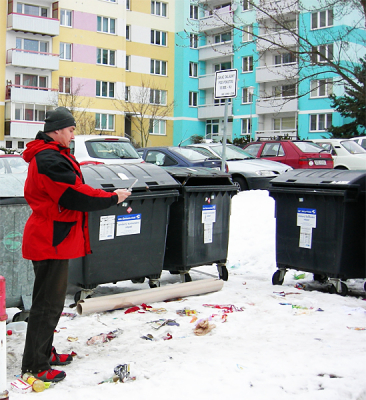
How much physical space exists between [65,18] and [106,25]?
11.0ft

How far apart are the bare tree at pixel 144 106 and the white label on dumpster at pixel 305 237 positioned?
3692cm

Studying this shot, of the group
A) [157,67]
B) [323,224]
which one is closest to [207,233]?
[323,224]

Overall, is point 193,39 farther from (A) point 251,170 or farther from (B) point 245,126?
(A) point 251,170

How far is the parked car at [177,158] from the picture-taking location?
46.2 ft

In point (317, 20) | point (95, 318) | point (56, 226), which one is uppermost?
point (317, 20)

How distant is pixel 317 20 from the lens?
133ft

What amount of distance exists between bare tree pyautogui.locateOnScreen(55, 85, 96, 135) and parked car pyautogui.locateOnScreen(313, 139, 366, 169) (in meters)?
22.9

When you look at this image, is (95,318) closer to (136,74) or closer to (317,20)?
(317,20)

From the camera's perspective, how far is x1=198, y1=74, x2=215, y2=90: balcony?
48625mm

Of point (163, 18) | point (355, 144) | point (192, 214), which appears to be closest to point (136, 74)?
point (163, 18)

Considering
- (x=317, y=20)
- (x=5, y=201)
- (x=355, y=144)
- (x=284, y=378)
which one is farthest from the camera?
(x=317, y=20)

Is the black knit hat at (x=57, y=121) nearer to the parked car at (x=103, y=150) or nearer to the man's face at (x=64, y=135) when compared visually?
the man's face at (x=64, y=135)

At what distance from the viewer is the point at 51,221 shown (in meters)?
3.85

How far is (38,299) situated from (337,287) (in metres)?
3.68
